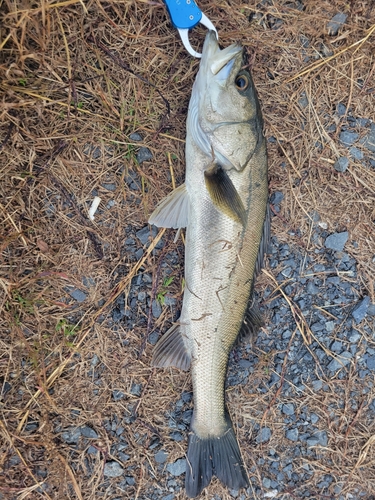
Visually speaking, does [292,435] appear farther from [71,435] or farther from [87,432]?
[71,435]

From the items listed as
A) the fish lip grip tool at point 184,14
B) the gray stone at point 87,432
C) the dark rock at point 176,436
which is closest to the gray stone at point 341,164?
the fish lip grip tool at point 184,14

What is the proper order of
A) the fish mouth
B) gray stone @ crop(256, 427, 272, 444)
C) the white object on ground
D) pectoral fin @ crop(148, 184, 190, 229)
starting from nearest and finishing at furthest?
the fish mouth, pectoral fin @ crop(148, 184, 190, 229), the white object on ground, gray stone @ crop(256, 427, 272, 444)

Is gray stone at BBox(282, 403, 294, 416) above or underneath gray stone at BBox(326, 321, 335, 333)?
underneath

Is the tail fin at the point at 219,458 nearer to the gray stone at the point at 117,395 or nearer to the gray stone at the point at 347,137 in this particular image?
the gray stone at the point at 117,395

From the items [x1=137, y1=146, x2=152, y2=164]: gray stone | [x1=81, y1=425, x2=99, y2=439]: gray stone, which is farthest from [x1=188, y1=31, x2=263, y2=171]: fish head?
[x1=81, y1=425, x2=99, y2=439]: gray stone

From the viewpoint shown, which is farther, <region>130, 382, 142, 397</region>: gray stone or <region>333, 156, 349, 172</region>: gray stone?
<region>333, 156, 349, 172</region>: gray stone

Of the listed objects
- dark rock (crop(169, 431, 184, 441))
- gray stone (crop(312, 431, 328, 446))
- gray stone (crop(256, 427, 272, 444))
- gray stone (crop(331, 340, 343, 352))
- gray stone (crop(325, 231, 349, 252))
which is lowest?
gray stone (crop(312, 431, 328, 446))

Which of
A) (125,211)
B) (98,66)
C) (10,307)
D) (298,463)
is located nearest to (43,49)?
(98,66)

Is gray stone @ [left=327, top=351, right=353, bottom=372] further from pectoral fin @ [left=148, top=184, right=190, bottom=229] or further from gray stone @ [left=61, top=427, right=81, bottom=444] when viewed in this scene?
gray stone @ [left=61, top=427, right=81, bottom=444]

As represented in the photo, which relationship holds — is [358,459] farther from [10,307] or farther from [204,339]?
[10,307]

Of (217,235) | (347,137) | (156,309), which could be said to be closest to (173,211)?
(217,235)
